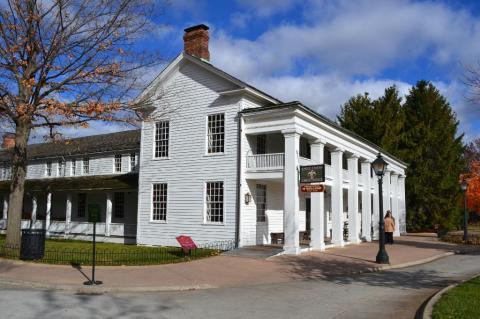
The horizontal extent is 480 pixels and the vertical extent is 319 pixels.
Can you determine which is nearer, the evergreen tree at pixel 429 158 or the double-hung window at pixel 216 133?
the double-hung window at pixel 216 133

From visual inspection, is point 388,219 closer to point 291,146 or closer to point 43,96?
point 291,146

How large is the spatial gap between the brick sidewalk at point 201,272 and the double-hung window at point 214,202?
3.69 m

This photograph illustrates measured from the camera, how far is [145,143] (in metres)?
24.7

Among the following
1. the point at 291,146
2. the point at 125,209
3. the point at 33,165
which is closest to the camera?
the point at 291,146

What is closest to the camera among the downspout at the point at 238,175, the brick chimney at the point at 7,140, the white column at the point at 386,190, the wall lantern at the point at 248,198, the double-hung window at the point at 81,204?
the downspout at the point at 238,175

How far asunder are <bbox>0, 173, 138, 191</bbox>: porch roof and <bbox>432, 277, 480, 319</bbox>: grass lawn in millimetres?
20081

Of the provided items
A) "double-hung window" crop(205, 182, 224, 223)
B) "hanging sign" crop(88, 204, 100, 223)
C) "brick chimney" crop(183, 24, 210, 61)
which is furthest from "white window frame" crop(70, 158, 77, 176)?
"hanging sign" crop(88, 204, 100, 223)

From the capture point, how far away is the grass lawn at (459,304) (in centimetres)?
798

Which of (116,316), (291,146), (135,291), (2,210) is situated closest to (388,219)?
(291,146)

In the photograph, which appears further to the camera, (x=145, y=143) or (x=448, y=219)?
(x=448, y=219)

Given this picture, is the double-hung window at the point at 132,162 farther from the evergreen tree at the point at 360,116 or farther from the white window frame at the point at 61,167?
the evergreen tree at the point at 360,116

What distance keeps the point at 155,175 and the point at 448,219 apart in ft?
98.0

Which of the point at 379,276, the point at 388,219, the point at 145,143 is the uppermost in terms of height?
the point at 145,143

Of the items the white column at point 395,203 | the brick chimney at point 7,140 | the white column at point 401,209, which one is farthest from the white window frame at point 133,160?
the white column at point 401,209
